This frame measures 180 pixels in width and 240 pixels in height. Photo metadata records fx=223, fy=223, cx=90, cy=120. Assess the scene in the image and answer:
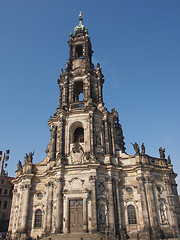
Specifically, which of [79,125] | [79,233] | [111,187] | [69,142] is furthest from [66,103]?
[79,233]

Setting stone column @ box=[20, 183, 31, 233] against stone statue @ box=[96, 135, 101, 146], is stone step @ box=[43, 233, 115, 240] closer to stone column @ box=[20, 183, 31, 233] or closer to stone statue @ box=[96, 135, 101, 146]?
stone column @ box=[20, 183, 31, 233]

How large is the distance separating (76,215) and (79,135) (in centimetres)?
1103

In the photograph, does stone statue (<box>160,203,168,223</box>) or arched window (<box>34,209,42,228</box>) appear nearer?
stone statue (<box>160,203,168,223</box>)

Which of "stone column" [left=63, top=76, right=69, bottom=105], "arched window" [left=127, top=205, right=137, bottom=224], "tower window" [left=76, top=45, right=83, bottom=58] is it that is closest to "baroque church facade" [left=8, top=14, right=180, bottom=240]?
"arched window" [left=127, top=205, right=137, bottom=224]

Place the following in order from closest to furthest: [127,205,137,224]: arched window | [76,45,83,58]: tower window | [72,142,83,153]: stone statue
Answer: [127,205,137,224]: arched window
[72,142,83,153]: stone statue
[76,45,83,58]: tower window

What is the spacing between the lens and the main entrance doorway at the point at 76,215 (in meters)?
24.8

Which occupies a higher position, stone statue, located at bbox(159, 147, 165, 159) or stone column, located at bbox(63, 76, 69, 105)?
stone column, located at bbox(63, 76, 69, 105)

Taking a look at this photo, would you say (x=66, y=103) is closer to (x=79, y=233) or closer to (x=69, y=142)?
(x=69, y=142)

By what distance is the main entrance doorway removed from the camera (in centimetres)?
2477

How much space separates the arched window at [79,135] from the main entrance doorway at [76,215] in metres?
8.83

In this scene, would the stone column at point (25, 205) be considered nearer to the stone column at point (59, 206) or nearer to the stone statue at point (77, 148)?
the stone column at point (59, 206)

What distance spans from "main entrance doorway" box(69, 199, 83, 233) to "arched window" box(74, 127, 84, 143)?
29.0 ft

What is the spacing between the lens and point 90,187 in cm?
2612

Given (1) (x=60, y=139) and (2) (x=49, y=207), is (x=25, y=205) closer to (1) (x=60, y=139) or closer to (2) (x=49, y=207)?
(2) (x=49, y=207)
